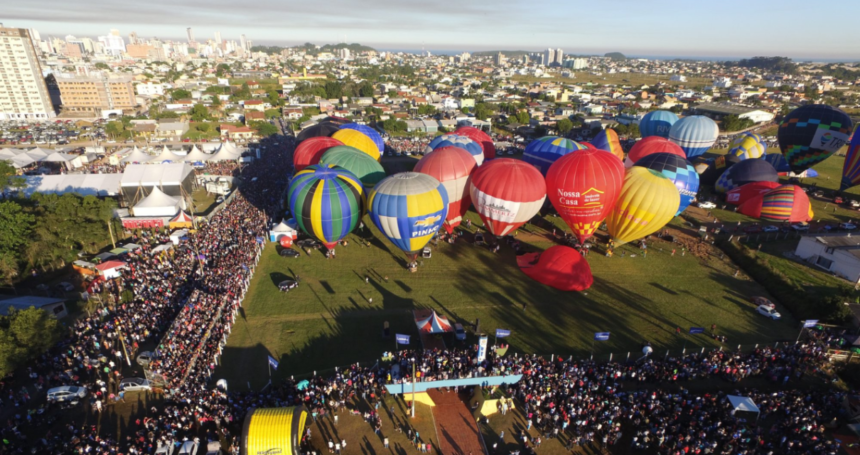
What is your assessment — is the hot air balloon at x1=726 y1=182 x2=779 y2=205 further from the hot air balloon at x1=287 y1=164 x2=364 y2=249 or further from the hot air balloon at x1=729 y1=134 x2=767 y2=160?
the hot air balloon at x1=287 y1=164 x2=364 y2=249

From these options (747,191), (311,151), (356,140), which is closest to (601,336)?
(311,151)

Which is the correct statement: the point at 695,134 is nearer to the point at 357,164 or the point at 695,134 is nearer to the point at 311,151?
the point at 357,164

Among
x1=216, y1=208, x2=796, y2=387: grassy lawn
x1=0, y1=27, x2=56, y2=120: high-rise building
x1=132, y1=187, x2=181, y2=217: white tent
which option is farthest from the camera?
x1=0, y1=27, x2=56, y2=120: high-rise building

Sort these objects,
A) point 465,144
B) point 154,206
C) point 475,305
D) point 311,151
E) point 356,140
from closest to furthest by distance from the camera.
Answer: point 475,305, point 154,206, point 311,151, point 465,144, point 356,140

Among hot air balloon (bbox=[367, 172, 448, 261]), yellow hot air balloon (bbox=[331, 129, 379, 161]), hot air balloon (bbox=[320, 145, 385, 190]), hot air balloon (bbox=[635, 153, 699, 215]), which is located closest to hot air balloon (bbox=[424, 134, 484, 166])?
hot air balloon (bbox=[320, 145, 385, 190])

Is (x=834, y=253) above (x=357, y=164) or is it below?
below

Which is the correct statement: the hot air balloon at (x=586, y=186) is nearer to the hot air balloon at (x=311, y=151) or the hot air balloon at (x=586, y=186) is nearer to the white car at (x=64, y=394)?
the hot air balloon at (x=311, y=151)
